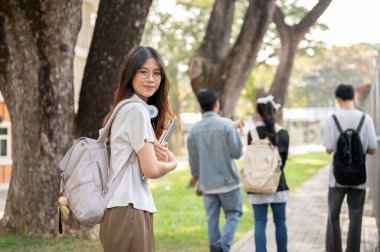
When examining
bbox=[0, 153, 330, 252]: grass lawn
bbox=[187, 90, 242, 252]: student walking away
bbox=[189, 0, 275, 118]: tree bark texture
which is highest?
bbox=[189, 0, 275, 118]: tree bark texture

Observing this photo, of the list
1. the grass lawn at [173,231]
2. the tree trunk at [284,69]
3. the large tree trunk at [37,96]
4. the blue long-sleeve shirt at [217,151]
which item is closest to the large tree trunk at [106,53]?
the large tree trunk at [37,96]

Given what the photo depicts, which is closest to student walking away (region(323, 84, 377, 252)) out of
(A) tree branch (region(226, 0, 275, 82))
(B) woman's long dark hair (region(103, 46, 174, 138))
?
(B) woman's long dark hair (region(103, 46, 174, 138))

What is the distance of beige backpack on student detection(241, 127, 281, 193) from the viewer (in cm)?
709

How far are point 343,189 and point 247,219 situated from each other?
5.61 meters

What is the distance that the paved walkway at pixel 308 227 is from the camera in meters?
9.34

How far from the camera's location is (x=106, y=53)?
920 cm

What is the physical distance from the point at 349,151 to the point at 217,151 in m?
1.31

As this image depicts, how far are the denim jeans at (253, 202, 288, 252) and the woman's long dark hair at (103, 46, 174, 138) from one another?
3.43 metres

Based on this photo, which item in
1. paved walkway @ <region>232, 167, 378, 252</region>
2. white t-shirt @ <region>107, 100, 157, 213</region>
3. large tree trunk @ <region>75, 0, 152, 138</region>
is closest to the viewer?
white t-shirt @ <region>107, 100, 157, 213</region>

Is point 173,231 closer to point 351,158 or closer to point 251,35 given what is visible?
point 251,35

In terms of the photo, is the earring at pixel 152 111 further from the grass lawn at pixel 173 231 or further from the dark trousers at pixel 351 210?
the grass lawn at pixel 173 231

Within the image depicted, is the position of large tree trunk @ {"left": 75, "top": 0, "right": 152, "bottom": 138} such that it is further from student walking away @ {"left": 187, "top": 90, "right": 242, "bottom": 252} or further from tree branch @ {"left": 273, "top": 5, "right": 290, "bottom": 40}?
tree branch @ {"left": 273, "top": 5, "right": 290, "bottom": 40}

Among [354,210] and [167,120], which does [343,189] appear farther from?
[167,120]

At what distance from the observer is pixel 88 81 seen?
9.35m
